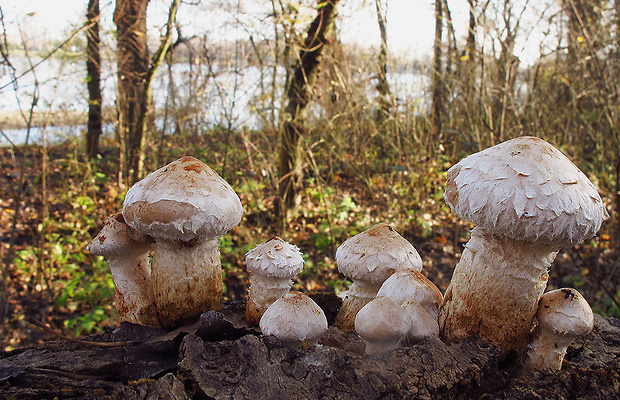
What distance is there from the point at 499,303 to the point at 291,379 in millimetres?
1143

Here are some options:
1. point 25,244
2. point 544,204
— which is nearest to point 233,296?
point 25,244

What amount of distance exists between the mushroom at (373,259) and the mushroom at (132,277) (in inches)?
50.9

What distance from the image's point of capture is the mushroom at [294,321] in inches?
73.8

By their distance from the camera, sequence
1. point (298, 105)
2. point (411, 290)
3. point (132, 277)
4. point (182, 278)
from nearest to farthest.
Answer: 1. point (411, 290)
2. point (182, 278)
3. point (132, 277)
4. point (298, 105)

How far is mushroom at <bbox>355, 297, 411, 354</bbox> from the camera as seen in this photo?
1798 millimetres

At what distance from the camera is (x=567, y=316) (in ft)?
5.99

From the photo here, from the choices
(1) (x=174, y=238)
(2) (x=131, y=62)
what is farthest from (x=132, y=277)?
(2) (x=131, y=62)

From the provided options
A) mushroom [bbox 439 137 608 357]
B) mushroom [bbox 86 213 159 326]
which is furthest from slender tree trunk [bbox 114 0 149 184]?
mushroom [bbox 439 137 608 357]

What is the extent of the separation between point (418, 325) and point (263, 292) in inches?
37.8

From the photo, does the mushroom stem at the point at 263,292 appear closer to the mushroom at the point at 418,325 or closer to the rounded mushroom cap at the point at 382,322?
the rounded mushroom cap at the point at 382,322

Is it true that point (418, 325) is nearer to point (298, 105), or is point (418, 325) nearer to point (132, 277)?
point (132, 277)

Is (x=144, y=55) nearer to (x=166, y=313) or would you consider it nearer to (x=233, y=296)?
(x=233, y=296)

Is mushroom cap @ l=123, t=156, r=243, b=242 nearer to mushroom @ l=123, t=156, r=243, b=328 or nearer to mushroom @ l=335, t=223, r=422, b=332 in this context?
mushroom @ l=123, t=156, r=243, b=328

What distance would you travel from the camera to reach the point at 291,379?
1742mm
